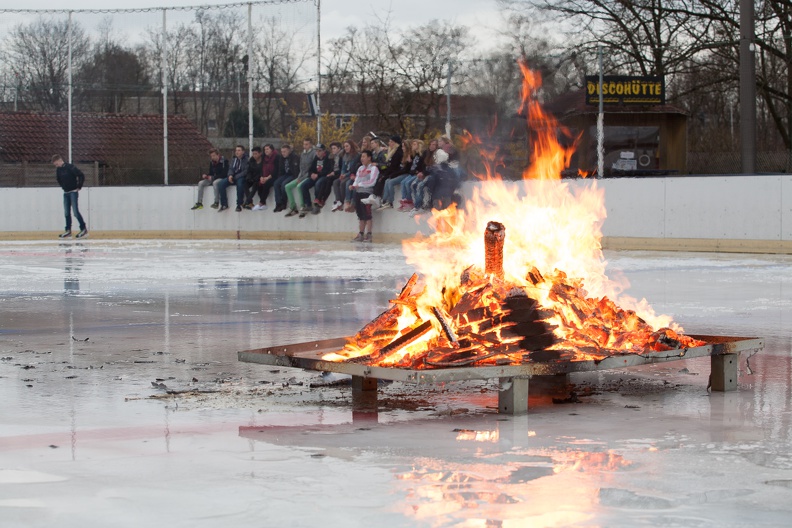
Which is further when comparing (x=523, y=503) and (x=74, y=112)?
(x=74, y=112)

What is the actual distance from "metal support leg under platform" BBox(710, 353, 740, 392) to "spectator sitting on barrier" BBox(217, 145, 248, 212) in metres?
22.5

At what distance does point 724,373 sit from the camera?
706 cm

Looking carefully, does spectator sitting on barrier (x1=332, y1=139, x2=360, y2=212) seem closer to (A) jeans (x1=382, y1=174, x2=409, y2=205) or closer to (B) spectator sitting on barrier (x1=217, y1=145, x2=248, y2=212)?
(A) jeans (x1=382, y1=174, x2=409, y2=205)

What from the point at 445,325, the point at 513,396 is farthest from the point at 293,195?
the point at 513,396

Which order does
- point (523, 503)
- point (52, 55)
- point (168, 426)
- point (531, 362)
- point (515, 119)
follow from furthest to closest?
point (52, 55), point (515, 119), point (531, 362), point (168, 426), point (523, 503)

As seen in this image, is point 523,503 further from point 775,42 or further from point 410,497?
point 775,42

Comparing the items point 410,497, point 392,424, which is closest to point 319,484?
point 410,497

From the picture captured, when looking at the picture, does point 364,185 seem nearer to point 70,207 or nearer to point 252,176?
point 252,176

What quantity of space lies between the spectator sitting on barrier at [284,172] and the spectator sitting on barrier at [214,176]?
1.59 metres

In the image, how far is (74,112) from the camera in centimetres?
2995

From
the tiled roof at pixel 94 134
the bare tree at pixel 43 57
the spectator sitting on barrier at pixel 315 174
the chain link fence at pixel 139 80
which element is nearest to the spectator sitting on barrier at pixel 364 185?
the spectator sitting on barrier at pixel 315 174

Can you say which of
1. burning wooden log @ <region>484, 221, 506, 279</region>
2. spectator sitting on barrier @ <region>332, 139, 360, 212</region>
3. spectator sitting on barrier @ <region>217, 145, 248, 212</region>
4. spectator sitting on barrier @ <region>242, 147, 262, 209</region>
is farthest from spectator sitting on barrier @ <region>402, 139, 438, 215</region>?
burning wooden log @ <region>484, 221, 506, 279</region>

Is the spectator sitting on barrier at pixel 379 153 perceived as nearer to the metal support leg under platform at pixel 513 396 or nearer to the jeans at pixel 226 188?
the jeans at pixel 226 188

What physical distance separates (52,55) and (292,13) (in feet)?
18.2
